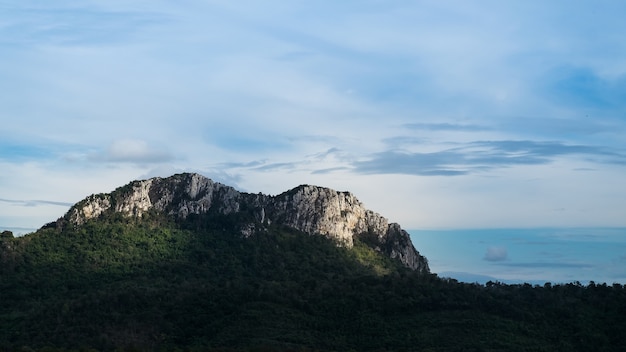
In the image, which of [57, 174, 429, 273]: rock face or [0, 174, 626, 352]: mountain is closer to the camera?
[0, 174, 626, 352]: mountain

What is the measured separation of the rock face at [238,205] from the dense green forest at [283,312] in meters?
14.7

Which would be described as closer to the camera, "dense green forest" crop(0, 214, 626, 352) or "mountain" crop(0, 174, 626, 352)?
"dense green forest" crop(0, 214, 626, 352)

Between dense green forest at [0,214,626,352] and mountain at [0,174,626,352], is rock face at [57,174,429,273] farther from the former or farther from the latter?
dense green forest at [0,214,626,352]

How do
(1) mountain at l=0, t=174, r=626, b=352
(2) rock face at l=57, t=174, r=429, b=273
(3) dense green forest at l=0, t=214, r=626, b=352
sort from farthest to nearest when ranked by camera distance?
(2) rock face at l=57, t=174, r=429, b=273
(1) mountain at l=0, t=174, r=626, b=352
(3) dense green forest at l=0, t=214, r=626, b=352

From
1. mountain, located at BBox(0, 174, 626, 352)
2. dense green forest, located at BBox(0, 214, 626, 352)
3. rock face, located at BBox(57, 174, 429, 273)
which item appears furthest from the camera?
rock face, located at BBox(57, 174, 429, 273)

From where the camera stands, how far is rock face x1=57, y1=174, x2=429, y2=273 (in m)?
148

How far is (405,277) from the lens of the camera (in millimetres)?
116688

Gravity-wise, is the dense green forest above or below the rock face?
below

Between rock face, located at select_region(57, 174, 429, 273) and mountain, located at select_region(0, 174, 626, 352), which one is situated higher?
rock face, located at select_region(57, 174, 429, 273)

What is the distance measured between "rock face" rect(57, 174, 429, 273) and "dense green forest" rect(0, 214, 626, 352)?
14.7m

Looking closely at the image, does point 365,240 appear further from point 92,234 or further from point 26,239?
point 26,239

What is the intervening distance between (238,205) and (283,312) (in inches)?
2064

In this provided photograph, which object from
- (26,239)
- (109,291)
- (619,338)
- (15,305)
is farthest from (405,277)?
(26,239)

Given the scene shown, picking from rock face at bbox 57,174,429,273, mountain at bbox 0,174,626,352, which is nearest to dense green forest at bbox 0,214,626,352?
mountain at bbox 0,174,626,352
